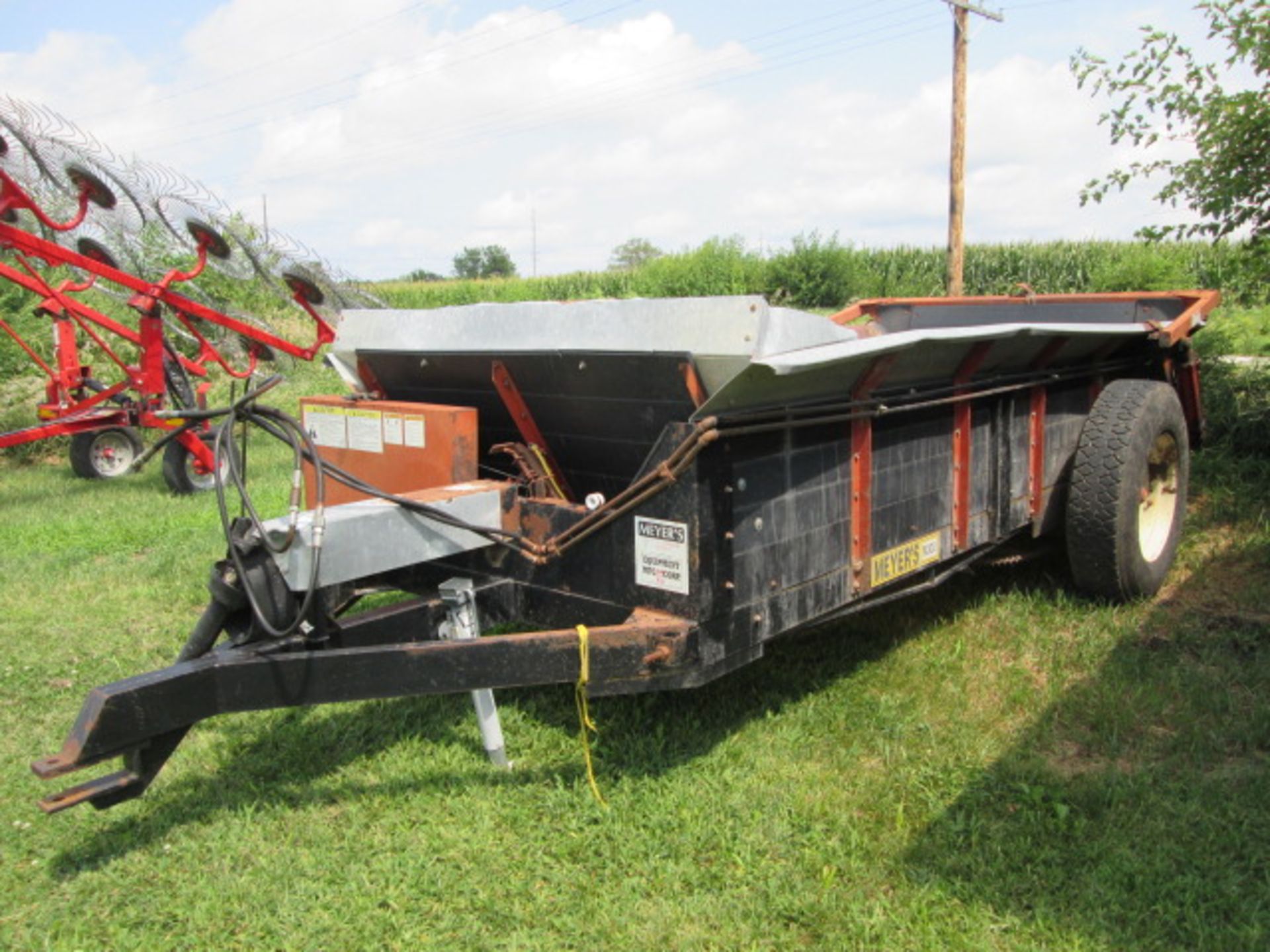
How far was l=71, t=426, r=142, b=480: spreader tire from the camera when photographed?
918cm

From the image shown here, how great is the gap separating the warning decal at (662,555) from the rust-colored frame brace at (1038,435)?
1996 millimetres

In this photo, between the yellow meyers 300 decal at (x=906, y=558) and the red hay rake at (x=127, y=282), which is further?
→ the red hay rake at (x=127, y=282)

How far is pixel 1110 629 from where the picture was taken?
4.39 metres

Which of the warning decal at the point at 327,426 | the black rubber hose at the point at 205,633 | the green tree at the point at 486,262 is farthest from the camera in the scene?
the green tree at the point at 486,262

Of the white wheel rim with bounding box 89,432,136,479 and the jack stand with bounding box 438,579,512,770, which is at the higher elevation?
the jack stand with bounding box 438,579,512,770

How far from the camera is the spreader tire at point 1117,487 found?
4.37m

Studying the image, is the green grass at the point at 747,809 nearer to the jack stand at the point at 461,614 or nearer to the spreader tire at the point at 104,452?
the jack stand at the point at 461,614

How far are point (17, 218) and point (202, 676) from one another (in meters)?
6.58

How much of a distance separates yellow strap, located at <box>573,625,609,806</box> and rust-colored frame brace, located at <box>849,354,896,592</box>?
36.1 inches

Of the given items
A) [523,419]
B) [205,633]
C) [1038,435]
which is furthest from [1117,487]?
[205,633]

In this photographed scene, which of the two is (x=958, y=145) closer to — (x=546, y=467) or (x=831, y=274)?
(x=546, y=467)

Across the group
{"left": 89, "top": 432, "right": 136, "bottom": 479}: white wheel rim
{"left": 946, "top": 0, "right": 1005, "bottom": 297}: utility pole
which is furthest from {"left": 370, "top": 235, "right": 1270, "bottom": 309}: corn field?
{"left": 89, "top": 432, "right": 136, "bottom": 479}: white wheel rim

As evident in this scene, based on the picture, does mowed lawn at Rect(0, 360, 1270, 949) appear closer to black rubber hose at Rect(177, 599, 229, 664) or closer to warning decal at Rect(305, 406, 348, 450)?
black rubber hose at Rect(177, 599, 229, 664)

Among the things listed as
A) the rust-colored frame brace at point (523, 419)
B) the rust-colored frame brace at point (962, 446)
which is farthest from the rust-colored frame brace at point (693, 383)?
the rust-colored frame brace at point (962, 446)
